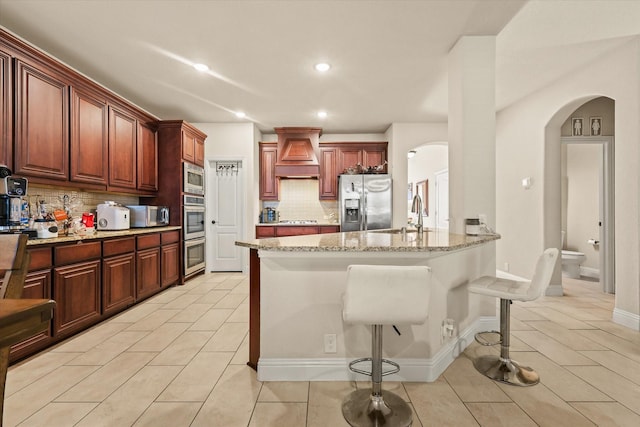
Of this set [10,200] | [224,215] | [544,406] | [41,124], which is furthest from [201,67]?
[544,406]

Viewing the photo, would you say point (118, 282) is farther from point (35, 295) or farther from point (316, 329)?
point (316, 329)

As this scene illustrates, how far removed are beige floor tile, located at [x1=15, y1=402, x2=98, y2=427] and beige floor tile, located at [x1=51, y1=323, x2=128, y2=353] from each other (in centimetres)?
84

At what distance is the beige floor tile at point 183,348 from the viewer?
234cm

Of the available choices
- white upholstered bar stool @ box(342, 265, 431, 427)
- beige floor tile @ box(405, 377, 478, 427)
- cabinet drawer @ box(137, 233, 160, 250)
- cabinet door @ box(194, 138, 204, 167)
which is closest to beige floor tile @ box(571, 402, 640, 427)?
beige floor tile @ box(405, 377, 478, 427)

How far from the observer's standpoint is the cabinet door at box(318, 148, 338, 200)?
19.1 ft

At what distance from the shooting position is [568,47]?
3049 mm

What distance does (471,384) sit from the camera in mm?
1994

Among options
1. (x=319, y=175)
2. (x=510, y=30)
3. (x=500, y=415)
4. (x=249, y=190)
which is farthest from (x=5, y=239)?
(x=319, y=175)

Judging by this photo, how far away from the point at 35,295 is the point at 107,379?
0.94 metres

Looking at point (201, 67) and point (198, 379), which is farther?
point (201, 67)

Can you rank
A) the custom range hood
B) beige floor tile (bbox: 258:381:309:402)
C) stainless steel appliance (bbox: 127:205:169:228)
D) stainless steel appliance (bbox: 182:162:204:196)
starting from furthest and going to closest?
the custom range hood
stainless steel appliance (bbox: 182:162:204:196)
stainless steel appliance (bbox: 127:205:169:228)
beige floor tile (bbox: 258:381:309:402)

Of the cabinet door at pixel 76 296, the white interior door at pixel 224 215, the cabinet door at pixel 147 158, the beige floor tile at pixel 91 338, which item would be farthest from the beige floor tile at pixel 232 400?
the white interior door at pixel 224 215

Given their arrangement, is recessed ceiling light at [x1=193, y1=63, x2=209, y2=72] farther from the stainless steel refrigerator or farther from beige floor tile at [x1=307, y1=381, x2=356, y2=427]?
beige floor tile at [x1=307, y1=381, x2=356, y2=427]

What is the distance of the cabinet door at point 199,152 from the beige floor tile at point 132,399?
139 inches
